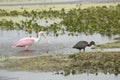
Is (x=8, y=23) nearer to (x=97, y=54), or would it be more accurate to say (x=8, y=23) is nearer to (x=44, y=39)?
(x=44, y=39)

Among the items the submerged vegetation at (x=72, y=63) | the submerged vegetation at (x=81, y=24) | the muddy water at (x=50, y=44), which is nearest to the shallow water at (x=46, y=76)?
the submerged vegetation at (x=72, y=63)

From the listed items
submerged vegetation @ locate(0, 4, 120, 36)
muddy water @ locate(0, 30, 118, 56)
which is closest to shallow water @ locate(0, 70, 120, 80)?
muddy water @ locate(0, 30, 118, 56)

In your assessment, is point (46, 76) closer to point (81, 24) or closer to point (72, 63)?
point (72, 63)

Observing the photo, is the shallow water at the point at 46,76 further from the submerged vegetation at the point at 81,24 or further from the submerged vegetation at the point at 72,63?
the submerged vegetation at the point at 81,24

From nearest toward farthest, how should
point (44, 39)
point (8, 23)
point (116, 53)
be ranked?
point (116, 53) < point (44, 39) < point (8, 23)

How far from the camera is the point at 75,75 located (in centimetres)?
1169

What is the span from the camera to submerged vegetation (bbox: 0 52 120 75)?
12.2 metres

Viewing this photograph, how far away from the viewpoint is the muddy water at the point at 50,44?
1588 cm

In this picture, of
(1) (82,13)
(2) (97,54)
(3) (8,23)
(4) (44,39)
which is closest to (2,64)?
(2) (97,54)

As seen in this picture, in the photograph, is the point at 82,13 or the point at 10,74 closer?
the point at 10,74

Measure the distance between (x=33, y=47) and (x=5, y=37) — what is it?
3.88 metres

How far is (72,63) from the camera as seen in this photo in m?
12.9

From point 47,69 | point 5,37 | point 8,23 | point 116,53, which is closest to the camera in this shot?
point 47,69

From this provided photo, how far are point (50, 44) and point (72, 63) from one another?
488cm
